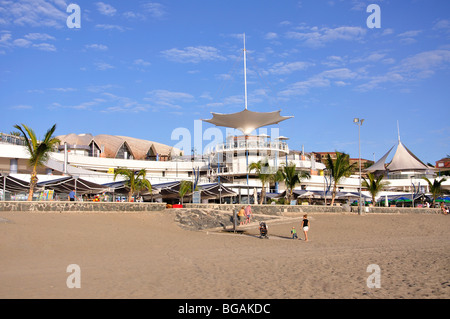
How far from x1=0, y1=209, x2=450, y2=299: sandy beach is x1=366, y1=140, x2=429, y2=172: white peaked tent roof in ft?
147

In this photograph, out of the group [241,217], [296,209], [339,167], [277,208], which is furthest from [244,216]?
[339,167]

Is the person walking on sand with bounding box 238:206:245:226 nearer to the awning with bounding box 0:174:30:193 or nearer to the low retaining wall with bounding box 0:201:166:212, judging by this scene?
the low retaining wall with bounding box 0:201:166:212

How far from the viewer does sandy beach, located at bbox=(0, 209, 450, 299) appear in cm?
715

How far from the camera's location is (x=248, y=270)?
9.29 m

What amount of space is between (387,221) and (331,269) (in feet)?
54.0

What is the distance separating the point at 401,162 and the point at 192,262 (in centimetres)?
5842

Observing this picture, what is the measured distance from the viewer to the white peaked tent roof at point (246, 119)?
4822 cm

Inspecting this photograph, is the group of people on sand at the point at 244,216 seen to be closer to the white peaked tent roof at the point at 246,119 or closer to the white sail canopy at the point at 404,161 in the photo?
the white peaked tent roof at the point at 246,119

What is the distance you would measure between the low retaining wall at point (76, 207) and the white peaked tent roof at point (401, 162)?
4652 centimetres

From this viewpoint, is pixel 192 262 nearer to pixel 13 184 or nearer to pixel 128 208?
pixel 128 208

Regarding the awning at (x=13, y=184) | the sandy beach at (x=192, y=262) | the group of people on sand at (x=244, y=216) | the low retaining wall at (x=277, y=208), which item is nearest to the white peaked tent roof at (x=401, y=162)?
the low retaining wall at (x=277, y=208)

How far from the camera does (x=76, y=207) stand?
1895cm
